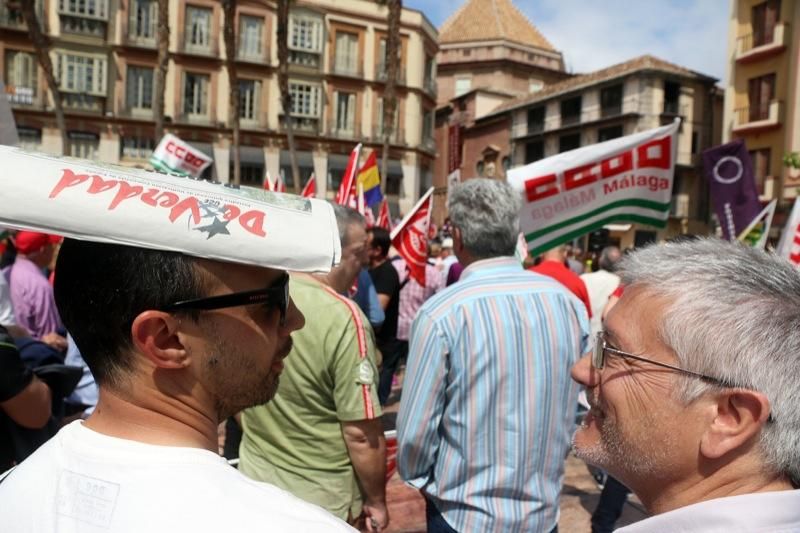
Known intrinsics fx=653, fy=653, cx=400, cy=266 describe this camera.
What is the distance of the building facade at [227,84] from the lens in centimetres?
3025

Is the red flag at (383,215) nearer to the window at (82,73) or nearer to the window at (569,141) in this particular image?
the window at (82,73)

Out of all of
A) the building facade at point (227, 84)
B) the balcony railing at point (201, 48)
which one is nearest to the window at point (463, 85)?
the building facade at point (227, 84)

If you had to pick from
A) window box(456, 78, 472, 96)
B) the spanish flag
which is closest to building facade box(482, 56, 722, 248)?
window box(456, 78, 472, 96)

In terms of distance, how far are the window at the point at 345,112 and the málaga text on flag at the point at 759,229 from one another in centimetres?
2989

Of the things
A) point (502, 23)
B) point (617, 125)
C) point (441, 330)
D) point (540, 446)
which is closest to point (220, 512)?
point (441, 330)

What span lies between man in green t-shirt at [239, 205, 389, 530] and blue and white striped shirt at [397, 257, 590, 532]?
0.53ft

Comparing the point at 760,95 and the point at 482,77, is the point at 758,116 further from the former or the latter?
the point at 482,77

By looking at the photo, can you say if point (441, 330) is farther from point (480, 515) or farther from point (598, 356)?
point (598, 356)

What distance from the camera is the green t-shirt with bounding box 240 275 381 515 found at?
2385 millimetres

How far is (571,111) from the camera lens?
37625 millimetres

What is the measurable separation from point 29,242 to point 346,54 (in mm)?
32204

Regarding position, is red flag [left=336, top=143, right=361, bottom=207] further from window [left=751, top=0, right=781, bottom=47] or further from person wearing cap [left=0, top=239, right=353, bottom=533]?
window [left=751, top=0, right=781, bottom=47]

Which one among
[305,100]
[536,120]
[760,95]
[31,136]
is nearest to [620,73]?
[536,120]

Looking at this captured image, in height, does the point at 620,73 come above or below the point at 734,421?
above
